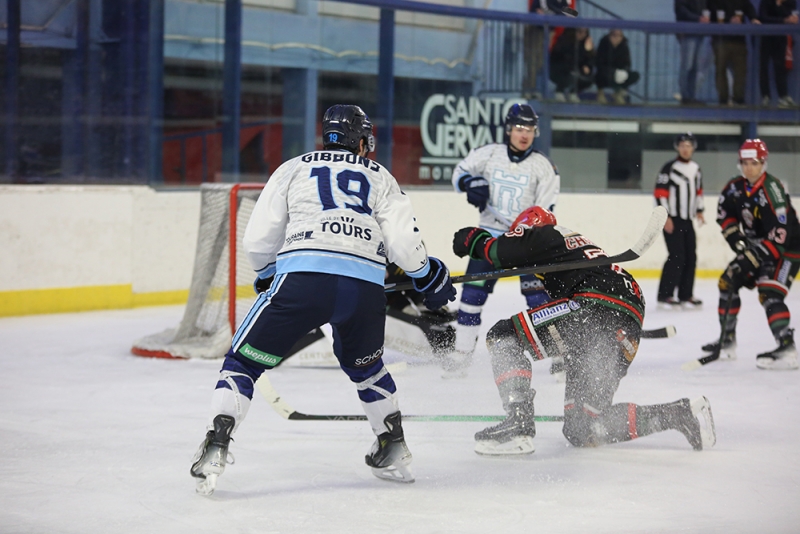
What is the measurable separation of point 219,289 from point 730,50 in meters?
6.59

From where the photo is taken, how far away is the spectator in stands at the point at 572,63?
947 cm

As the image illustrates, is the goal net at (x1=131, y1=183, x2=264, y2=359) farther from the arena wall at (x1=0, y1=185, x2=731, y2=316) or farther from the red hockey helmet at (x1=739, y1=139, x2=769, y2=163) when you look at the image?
the red hockey helmet at (x1=739, y1=139, x2=769, y2=163)

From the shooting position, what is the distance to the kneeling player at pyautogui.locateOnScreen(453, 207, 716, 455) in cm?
331

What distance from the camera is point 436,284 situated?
9.92 feet

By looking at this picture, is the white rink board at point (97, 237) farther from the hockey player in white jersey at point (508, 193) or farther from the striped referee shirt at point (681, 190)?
the striped referee shirt at point (681, 190)

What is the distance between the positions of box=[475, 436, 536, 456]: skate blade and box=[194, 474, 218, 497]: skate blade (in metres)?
0.93

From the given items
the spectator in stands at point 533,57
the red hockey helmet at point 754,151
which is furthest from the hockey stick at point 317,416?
the spectator in stands at point 533,57

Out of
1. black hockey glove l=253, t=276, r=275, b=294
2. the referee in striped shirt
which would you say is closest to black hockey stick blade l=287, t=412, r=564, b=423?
black hockey glove l=253, t=276, r=275, b=294

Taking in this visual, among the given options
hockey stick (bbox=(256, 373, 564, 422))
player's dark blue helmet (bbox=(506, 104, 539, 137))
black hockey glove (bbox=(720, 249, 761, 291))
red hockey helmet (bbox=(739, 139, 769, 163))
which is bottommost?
hockey stick (bbox=(256, 373, 564, 422))

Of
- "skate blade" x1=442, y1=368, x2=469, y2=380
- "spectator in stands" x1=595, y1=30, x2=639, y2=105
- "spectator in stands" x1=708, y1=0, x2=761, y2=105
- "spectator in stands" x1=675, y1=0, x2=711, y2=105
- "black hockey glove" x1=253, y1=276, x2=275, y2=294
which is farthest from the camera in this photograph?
"spectator in stands" x1=708, y1=0, x2=761, y2=105

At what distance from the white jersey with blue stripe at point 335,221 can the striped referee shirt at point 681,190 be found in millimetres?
4872

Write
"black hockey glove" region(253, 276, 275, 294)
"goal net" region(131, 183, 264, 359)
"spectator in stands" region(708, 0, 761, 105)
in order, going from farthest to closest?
"spectator in stands" region(708, 0, 761, 105), "goal net" region(131, 183, 264, 359), "black hockey glove" region(253, 276, 275, 294)

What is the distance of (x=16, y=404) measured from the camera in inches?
160

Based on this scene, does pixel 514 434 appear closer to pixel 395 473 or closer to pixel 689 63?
pixel 395 473
